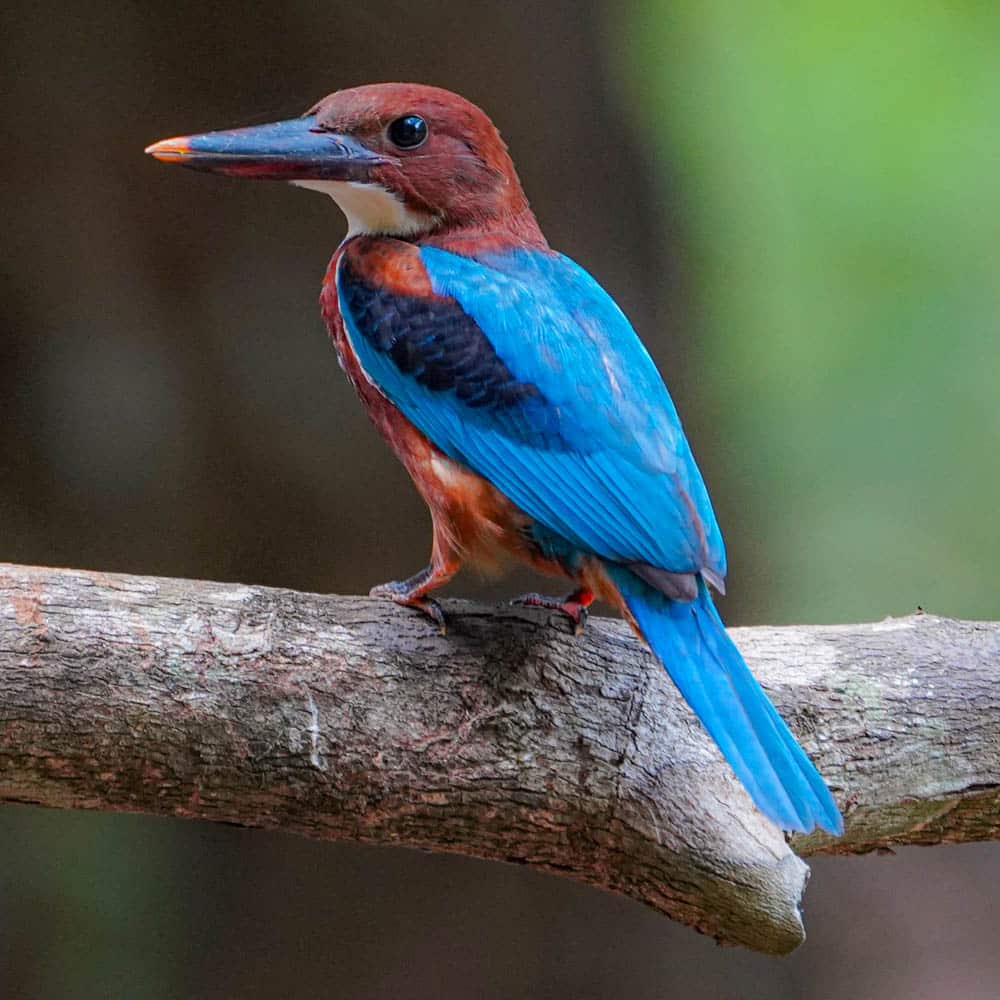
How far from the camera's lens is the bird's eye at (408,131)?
2414mm

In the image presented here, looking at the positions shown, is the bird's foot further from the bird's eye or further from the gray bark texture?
the bird's eye

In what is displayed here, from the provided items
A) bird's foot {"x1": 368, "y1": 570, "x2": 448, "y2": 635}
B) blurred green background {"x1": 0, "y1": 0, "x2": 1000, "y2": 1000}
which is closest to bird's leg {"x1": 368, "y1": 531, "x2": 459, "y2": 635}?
bird's foot {"x1": 368, "y1": 570, "x2": 448, "y2": 635}

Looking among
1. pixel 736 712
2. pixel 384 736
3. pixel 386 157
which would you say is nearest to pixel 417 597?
pixel 384 736

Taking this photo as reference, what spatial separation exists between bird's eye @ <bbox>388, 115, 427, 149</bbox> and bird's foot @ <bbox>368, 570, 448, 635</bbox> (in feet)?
2.44

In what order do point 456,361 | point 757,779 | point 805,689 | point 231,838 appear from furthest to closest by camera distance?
1. point 231,838
2. point 805,689
3. point 456,361
4. point 757,779

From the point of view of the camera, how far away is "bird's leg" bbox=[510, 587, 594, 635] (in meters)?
2.40

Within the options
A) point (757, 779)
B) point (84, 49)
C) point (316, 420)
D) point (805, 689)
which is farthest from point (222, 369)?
point (757, 779)

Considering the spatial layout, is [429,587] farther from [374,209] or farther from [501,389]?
[374,209]

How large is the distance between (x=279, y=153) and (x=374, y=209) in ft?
0.68

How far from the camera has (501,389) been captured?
2254mm

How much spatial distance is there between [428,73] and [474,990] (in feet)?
8.72

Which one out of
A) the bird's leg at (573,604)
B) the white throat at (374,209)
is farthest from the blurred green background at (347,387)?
the bird's leg at (573,604)

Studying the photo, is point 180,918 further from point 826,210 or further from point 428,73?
point 826,210

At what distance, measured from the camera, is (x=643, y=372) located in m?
2.32
